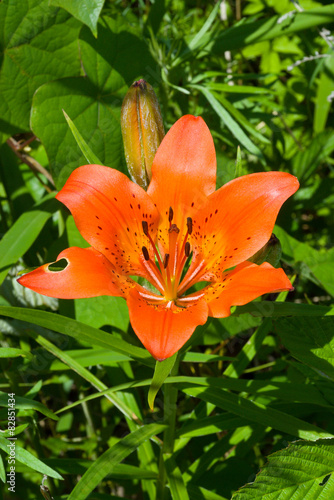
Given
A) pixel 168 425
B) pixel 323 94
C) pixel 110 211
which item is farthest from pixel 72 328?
pixel 323 94

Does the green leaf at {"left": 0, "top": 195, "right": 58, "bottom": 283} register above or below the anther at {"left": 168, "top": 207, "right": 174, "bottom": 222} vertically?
below


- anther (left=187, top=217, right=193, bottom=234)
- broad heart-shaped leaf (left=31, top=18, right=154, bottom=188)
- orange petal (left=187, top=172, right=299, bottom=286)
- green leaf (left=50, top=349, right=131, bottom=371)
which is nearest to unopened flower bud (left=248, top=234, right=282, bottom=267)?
orange petal (left=187, top=172, right=299, bottom=286)

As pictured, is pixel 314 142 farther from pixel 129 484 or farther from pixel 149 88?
pixel 129 484

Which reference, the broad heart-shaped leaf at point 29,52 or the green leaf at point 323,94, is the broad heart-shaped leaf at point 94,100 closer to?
the broad heart-shaped leaf at point 29,52

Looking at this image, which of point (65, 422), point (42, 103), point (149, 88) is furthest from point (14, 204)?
point (149, 88)

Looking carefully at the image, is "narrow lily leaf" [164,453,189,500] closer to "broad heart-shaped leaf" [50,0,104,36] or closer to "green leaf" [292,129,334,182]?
"broad heart-shaped leaf" [50,0,104,36]

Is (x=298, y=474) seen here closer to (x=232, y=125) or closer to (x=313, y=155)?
(x=232, y=125)
